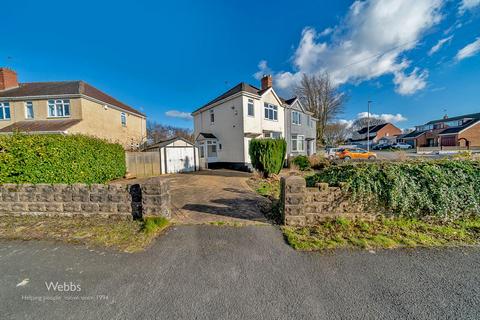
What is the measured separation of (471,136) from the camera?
36.1 m

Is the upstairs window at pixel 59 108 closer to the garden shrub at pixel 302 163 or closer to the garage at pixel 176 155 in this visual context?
the garage at pixel 176 155

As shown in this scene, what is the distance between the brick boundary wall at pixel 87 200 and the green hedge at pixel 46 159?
0.55 meters

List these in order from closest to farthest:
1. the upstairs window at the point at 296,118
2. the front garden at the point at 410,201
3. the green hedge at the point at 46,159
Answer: the front garden at the point at 410,201, the green hedge at the point at 46,159, the upstairs window at the point at 296,118

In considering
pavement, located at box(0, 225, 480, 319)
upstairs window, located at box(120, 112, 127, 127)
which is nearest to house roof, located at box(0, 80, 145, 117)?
upstairs window, located at box(120, 112, 127, 127)

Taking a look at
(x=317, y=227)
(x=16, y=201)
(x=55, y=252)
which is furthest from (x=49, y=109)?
(x=317, y=227)

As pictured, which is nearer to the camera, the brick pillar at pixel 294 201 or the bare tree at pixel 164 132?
the brick pillar at pixel 294 201

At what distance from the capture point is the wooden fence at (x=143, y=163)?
1277 centimetres

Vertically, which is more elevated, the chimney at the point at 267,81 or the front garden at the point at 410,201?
the chimney at the point at 267,81

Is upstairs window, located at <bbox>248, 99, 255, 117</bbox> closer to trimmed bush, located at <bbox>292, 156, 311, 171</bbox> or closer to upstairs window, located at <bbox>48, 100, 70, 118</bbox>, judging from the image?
trimmed bush, located at <bbox>292, 156, 311, 171</bbox>

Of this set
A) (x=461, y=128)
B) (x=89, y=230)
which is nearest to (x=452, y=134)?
(x=461, y=128)

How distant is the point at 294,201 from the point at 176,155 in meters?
12.7

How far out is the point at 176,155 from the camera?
14.9 meters

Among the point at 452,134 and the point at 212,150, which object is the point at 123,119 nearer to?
the point at 212,150

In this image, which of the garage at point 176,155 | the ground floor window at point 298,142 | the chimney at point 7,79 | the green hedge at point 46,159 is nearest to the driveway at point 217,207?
the green hedge at point 46,159
